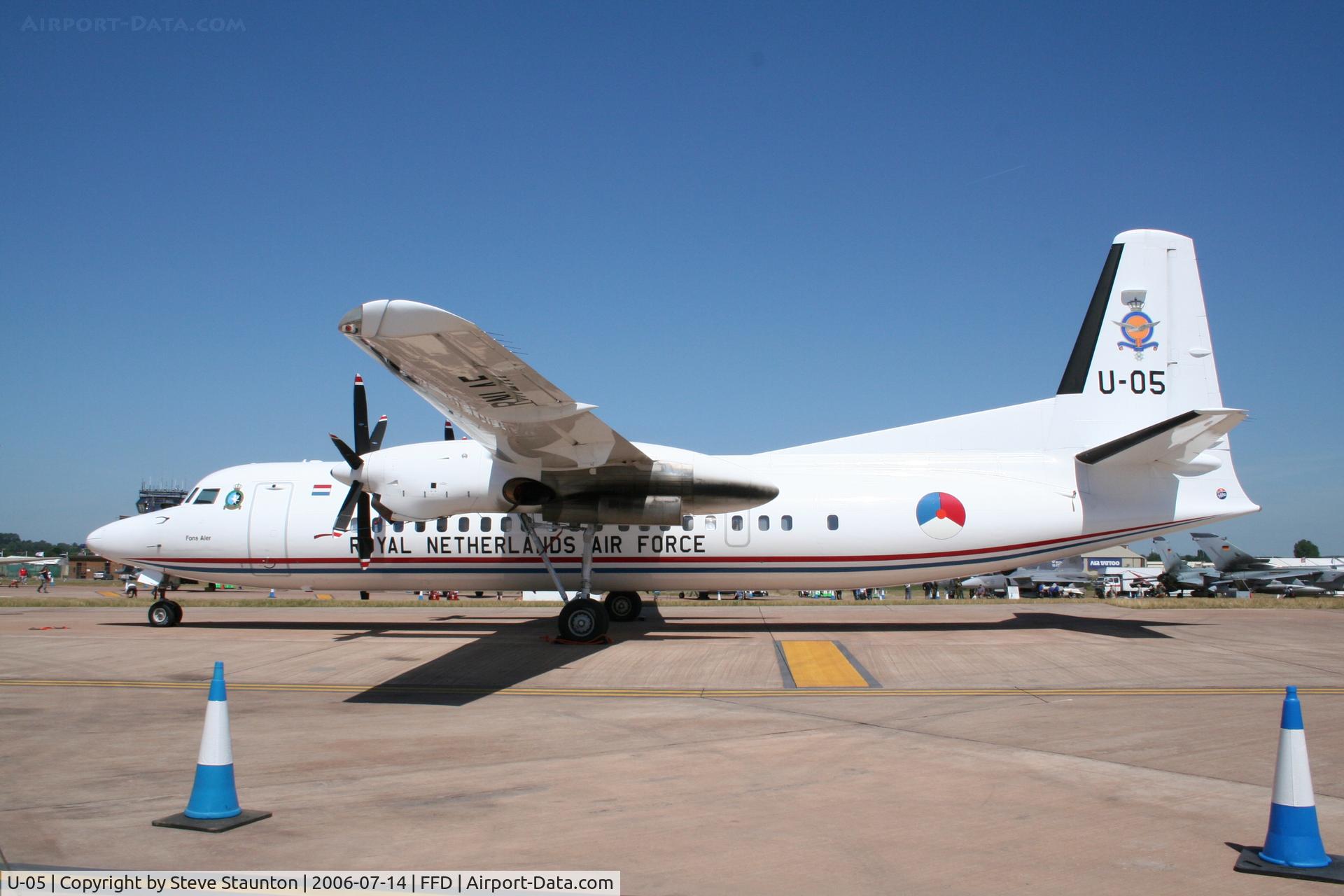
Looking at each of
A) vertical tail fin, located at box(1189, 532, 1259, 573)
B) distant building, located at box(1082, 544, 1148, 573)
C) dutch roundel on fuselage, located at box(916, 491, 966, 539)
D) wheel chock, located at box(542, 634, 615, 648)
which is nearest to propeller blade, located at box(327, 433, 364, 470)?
wheel chock, located at box(542, 634, 615, 648)

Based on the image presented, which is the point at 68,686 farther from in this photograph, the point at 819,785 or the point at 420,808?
the point at 819,785

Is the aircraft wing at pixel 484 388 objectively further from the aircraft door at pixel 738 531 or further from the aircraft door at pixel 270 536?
the aircraft door at pixel 270 536

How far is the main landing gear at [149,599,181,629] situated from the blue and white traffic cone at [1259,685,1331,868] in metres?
19.7

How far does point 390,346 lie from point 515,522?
6.74m

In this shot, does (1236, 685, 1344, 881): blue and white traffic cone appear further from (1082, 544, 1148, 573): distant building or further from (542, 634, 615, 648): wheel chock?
(1082, 544, 1148, 573): distant building

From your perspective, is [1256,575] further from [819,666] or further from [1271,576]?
[819,666]

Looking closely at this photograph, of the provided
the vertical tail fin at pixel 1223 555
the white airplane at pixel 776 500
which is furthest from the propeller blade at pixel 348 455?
the vertical tail fin at pixel 1223 555

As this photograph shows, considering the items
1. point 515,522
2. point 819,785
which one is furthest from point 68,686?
point 819,785

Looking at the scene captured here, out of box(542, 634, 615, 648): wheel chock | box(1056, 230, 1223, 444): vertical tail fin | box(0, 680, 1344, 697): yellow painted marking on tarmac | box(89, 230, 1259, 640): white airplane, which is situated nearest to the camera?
box(0, 680, 1344, 697): yellow painted marking on tarmac

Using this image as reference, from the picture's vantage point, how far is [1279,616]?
66.8 ft

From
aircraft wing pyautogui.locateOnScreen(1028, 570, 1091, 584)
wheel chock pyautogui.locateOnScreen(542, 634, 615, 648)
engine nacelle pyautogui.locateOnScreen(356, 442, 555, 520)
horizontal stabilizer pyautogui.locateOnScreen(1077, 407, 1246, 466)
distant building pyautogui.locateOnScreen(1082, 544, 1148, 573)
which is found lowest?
distant building pyautogui.locateOnScreen(1082, 544, 1148, 573)

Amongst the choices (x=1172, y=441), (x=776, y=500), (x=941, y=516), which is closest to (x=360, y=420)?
(x=776, y=500)

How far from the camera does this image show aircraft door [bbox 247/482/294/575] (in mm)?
18047

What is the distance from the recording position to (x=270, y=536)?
18.1 metres
